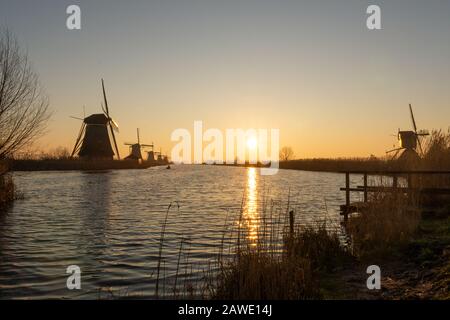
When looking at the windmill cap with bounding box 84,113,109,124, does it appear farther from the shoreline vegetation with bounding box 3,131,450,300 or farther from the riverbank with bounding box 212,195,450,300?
the riverbank with bounding box 212,195,450,300

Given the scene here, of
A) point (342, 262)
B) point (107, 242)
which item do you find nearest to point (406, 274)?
point (342, 262)

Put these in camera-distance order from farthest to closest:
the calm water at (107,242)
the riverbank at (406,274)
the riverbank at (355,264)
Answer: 1. the calm water at (107,242)
2. the riverbank at (406,274)
3. the riverbank at (355,264)

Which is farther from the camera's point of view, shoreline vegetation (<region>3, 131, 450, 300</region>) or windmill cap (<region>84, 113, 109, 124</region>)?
windmill cap (<region>84, 113, 109, 124</region>)

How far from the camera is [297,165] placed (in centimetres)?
8912

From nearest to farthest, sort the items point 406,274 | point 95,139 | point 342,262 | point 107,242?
point 406,274
point 342,262
point 107,242
point 95,139

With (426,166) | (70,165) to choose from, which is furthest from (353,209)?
(70,165)

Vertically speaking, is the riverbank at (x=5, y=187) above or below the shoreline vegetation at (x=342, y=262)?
above

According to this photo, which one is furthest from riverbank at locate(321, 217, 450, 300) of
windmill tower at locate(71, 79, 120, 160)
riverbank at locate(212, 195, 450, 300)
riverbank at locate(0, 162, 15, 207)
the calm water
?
windmill tower at locate(71, 79, 120, 160)

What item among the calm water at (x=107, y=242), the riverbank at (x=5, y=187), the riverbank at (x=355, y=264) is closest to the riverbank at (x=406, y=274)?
the riverbank at (x=355, y=264)

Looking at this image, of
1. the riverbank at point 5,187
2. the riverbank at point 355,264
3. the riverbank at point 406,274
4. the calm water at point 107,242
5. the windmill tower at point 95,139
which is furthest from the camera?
the windmill tower at point 95,139

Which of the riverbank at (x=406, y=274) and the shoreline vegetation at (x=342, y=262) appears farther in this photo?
the riverbank at (x=406, y=274)

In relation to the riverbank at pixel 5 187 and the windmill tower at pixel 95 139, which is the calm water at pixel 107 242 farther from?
the windmill tower at pixel 95 139

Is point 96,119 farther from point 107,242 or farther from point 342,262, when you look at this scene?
point 342,262
